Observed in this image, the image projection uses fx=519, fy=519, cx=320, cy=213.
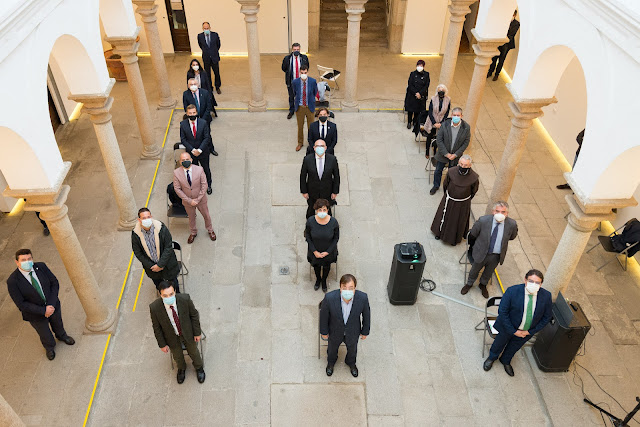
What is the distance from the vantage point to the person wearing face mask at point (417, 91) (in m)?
10.2

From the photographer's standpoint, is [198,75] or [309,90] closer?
[309,90]

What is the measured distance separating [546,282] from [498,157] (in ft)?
14.7

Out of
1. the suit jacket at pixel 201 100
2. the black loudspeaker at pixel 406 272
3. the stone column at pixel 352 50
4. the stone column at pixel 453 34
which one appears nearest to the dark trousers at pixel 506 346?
the black loudspeaker at pixel 406 272

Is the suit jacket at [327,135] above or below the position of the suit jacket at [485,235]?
above

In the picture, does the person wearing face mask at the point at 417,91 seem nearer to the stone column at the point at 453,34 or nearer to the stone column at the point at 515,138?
the stone column at the point at 453,34

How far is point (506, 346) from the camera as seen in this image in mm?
6477

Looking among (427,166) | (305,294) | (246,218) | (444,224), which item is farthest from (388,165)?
(305,294)

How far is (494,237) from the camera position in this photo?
23.0ft

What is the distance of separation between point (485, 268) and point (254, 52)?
22.2 ft

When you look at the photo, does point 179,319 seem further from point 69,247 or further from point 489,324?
point 489,324

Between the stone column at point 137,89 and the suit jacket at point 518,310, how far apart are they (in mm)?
7113

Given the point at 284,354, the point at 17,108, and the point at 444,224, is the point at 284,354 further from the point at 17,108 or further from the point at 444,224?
the point at 17,108

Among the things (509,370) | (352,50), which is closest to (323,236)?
(509,370)

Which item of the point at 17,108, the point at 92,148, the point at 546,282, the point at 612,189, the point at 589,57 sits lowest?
the point at 92,148
